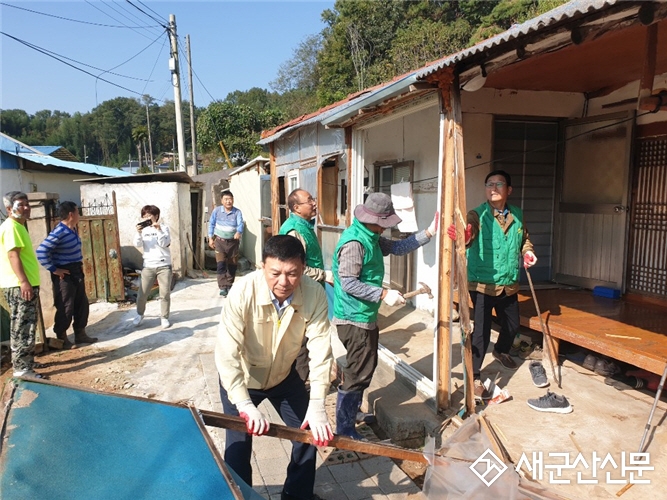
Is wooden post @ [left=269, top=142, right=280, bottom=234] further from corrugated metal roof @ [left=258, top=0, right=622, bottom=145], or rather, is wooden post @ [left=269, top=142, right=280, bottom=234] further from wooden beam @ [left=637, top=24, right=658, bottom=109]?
wooden beam @ [left=637, top=24, right=658, bottom=109]

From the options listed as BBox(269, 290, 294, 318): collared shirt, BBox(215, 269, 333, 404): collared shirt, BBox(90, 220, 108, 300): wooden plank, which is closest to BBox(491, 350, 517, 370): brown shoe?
BBox(215, 269, 333, 404): collared shirt

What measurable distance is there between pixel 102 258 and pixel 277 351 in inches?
266

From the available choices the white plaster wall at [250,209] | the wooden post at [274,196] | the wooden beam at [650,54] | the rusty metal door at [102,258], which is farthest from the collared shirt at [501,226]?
the white plaster wall at [250,209]

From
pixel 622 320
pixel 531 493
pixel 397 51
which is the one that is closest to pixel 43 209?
pixel 531 493

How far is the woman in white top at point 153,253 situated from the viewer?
659cm

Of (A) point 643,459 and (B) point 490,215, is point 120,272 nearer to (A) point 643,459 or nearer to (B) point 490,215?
(B) point 490,215

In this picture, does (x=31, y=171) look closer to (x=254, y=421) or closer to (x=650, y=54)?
(x=254, y=421)

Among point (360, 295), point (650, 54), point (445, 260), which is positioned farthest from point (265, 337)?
point (650, 54)

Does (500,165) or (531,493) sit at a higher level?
(500,165)

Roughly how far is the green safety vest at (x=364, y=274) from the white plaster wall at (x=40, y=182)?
1123 cm

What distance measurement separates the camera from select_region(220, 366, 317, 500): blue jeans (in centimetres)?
240

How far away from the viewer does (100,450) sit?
168cm

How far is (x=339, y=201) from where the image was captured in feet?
24.6

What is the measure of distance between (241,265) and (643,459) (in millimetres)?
10434
